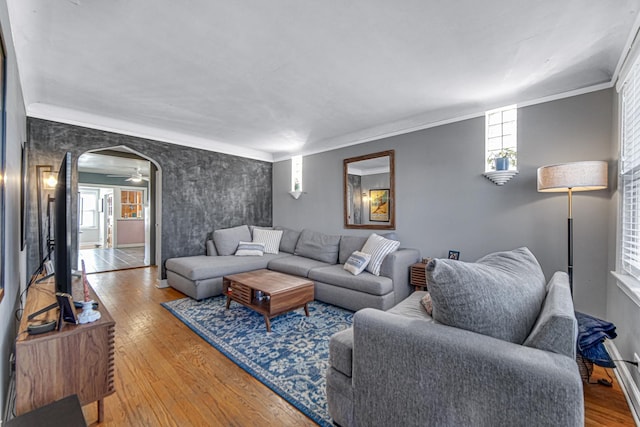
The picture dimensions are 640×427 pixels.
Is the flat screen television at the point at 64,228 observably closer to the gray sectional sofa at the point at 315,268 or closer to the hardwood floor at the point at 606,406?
the gray sectional sofa at the point at 315,268

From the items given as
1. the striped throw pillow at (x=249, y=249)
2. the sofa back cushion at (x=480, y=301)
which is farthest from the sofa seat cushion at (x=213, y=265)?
the sofa back cushion at (x=480, y=301)

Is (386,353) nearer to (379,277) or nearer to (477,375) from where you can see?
(477,375)

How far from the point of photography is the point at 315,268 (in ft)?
12.4

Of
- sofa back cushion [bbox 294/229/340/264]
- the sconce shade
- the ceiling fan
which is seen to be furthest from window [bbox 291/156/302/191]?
the ceiling fan

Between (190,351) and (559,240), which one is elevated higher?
(559,240)

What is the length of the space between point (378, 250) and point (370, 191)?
1.16 metres

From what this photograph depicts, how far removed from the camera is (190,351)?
2346 millimetres

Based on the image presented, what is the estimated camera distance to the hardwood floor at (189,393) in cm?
160

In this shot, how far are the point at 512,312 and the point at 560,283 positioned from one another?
60cm

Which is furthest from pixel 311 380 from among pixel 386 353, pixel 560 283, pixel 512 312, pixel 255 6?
pixel 255 6

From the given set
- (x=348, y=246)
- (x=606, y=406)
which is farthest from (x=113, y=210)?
(x=606, y=406)

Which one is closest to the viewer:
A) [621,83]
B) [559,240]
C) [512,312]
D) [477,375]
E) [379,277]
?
[477,375]

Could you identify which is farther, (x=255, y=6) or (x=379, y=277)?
(x=379, y=277)

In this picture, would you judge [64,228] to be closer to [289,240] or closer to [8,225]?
[8,225]
